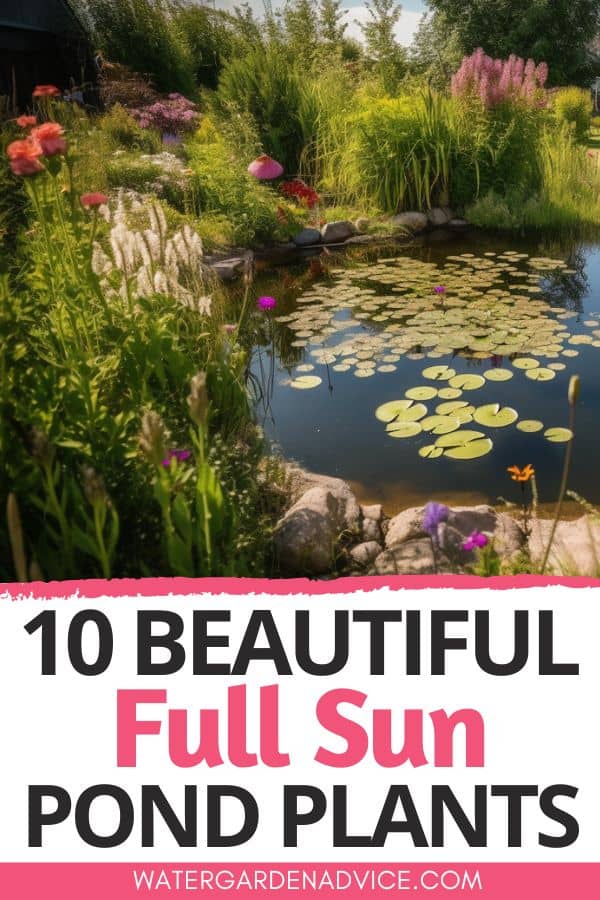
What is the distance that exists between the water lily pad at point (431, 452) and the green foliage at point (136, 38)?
11575mm

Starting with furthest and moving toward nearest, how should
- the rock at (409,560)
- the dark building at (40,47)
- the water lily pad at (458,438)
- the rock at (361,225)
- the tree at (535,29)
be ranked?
the tree at (535,29), the dark building at (40,47), the rock at (361,225), the water lily pad at (458,438), the rock at (409,560)

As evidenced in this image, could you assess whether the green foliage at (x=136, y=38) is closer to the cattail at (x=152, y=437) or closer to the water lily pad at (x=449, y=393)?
the water lily pad at (x=449, y=393)

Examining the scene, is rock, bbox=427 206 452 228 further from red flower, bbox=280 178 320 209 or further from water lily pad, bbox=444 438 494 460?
water lily pad, bbox=444 438 494 460

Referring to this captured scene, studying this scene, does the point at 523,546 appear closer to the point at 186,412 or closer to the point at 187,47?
the point at 186,412

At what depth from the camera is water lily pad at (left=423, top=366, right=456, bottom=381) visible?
3.99 metres

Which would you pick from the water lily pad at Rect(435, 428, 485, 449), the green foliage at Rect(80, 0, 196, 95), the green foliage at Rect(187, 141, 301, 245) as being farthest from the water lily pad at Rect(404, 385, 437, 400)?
the green foliage at Rect(80, 0, 196, 95)

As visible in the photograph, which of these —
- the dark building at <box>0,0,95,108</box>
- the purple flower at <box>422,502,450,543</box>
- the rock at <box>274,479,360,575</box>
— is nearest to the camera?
the purple flower at <box>422,502,450,543</box>

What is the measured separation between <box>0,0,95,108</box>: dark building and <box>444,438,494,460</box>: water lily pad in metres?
9.57

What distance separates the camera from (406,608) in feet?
3.89

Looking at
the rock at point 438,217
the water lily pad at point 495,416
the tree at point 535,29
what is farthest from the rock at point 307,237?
the tree at point 535,29

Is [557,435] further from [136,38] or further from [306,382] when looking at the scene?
[136,38]

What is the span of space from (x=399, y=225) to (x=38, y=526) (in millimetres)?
6468

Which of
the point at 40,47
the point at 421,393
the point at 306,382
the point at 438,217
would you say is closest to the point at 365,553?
Result: the point at 421,393

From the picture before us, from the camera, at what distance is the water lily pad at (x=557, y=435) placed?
328 cm
